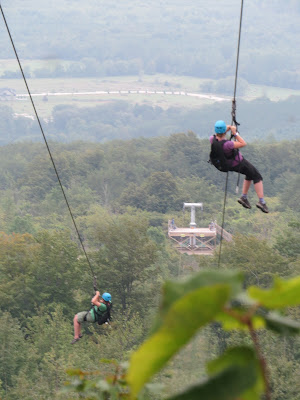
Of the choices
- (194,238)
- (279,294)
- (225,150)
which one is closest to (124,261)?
(194,238)

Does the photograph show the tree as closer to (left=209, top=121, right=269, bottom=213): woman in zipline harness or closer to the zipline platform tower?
the zipline platform tower

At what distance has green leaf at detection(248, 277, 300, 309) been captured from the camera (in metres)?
1.12

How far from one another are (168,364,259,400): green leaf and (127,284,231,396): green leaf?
66 mm

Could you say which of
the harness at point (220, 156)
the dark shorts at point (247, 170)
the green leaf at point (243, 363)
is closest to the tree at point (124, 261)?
the dark shorts at point (247, 170)

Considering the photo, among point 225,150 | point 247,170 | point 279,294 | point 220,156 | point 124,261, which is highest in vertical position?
point 279,294

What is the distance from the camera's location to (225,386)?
3.49ft

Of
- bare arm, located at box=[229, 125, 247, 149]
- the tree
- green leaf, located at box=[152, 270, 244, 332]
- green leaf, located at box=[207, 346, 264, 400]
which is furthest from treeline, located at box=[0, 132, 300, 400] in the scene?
green leaf, located at box=[152, 270, 244, 332]

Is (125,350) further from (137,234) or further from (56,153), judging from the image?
(56,153)

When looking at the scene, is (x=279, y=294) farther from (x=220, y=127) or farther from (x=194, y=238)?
(x=194, y=238)

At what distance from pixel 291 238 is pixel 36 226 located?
101 ft

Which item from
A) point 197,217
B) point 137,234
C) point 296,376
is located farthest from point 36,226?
point 296,376

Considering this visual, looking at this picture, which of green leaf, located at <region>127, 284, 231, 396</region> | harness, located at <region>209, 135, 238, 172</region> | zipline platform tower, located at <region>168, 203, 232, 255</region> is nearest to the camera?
green leaf, located at <region>127, 284, 231, 396</region>

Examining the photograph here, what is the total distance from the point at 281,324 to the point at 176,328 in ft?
0.78

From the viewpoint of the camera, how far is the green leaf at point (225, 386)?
1.06 metres
